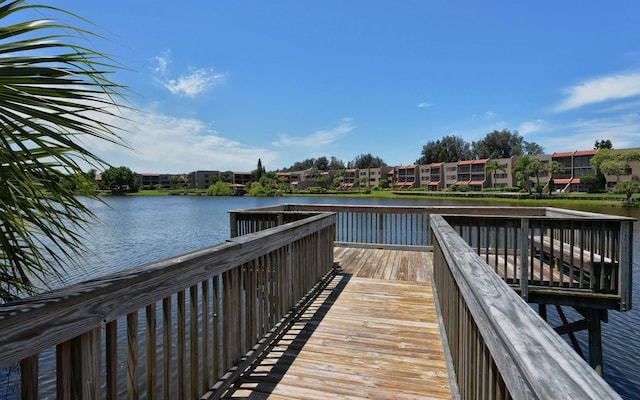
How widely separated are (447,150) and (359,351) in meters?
89.8

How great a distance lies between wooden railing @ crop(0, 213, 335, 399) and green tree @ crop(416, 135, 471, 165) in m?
84.0

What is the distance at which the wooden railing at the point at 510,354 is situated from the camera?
2.18ft

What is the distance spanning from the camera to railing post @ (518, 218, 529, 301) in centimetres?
440

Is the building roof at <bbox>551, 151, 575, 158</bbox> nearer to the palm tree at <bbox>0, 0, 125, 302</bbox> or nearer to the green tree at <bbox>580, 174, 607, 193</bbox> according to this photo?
the green tree at <bbox>580, 174, 607, 193</bbox>

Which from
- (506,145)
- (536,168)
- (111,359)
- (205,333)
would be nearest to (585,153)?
(536,168)

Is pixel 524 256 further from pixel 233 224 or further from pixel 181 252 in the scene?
pixel 181 252

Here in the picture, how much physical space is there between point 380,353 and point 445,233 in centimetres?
A: 123

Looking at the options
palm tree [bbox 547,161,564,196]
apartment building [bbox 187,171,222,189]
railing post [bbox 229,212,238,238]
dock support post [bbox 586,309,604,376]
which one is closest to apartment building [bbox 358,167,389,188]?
palm tree [bbox 547,161,564,196]

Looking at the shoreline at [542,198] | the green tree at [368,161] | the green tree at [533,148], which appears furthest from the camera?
the green tree at [368,161]

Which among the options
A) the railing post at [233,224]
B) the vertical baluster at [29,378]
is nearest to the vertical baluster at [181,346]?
the vertical baluster at [29,378]

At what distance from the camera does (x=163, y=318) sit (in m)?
1.75

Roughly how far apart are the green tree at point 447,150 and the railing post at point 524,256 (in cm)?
8140

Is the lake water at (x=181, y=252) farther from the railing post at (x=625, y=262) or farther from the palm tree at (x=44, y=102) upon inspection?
the railing post at (x=625, y=262)

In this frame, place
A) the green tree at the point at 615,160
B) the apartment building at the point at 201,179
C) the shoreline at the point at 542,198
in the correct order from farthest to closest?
the apartment building at the point at 201,179 → the green tree at the point at 615,160 → the shoreline at the point at 542,198
